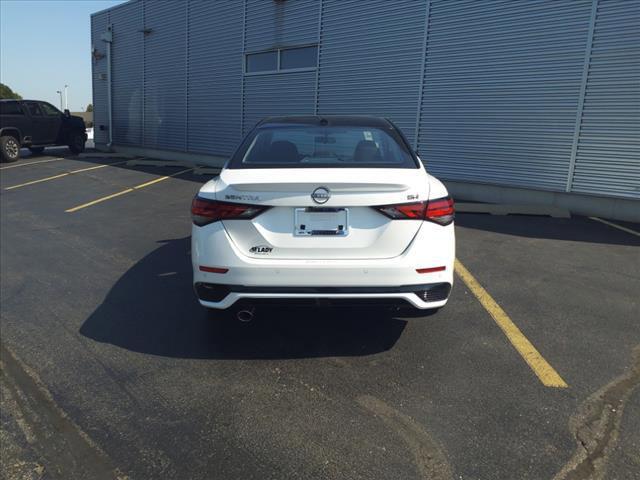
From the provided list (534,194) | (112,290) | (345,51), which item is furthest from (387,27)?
(112,290)

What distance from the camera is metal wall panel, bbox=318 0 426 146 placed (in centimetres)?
1078

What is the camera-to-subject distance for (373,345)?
3.60m

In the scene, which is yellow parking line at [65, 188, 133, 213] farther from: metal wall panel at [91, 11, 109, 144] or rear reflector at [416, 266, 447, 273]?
metal wall panel at [91, 11, 109, 144]

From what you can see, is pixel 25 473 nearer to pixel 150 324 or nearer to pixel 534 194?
pixel 150 324

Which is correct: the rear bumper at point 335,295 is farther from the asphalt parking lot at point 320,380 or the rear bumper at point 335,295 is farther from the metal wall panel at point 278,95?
the metal wall panel at point 278,95

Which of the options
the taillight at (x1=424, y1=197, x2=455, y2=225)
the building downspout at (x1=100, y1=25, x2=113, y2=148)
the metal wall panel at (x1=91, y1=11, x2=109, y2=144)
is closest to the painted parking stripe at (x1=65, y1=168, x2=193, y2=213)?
the taillight at (x1=424, y1=197, x2=455, y2=225)

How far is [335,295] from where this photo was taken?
3035 mm

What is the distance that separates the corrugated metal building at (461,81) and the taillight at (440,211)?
6.78m

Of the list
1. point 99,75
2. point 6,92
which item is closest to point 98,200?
point 99,75

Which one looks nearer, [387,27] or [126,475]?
[126,475]

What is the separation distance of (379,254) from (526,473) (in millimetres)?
1378

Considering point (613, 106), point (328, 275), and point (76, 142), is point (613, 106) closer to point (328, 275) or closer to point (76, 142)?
point (328, 275)

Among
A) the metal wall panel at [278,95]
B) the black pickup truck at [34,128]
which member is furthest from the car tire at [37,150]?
the metal wall panel at [278,95]

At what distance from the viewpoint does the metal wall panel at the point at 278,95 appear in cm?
1297
